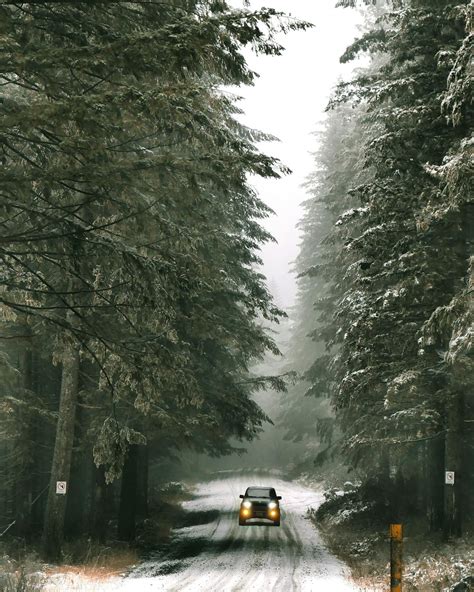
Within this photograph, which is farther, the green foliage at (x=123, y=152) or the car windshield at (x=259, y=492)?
the car windshield at (x=259, y=492)

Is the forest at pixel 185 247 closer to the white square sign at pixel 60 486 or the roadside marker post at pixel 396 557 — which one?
the white square sign at pixel 60 486

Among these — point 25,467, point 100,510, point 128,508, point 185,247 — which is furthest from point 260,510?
point 185,247

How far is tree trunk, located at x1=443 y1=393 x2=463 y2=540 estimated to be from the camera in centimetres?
1426

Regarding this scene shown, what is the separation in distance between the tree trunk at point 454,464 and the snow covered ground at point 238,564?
9.00ft

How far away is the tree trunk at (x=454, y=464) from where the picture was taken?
14.3 metres

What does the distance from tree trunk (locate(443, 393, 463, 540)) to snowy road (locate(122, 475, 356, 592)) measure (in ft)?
9.10

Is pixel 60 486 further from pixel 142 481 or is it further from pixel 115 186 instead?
pixel 115 186

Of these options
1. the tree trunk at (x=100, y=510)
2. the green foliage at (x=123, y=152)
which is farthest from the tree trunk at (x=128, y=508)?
the green foliage at (x=123, y=152)

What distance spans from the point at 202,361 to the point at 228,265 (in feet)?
11.0

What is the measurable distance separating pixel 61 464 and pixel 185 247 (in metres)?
7.86

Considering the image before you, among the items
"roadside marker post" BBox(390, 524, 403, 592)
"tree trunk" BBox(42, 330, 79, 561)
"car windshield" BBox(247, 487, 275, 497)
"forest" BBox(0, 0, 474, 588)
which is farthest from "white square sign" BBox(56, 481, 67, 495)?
"roadside marker post" BBox(390, 524, 403, 592)

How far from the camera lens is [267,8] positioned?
732cm

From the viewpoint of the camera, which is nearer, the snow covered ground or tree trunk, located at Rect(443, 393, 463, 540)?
the snow covered ground

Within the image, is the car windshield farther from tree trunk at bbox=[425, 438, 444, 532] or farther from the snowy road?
tree trunk at bbox=[425, 438, 444, 532]
